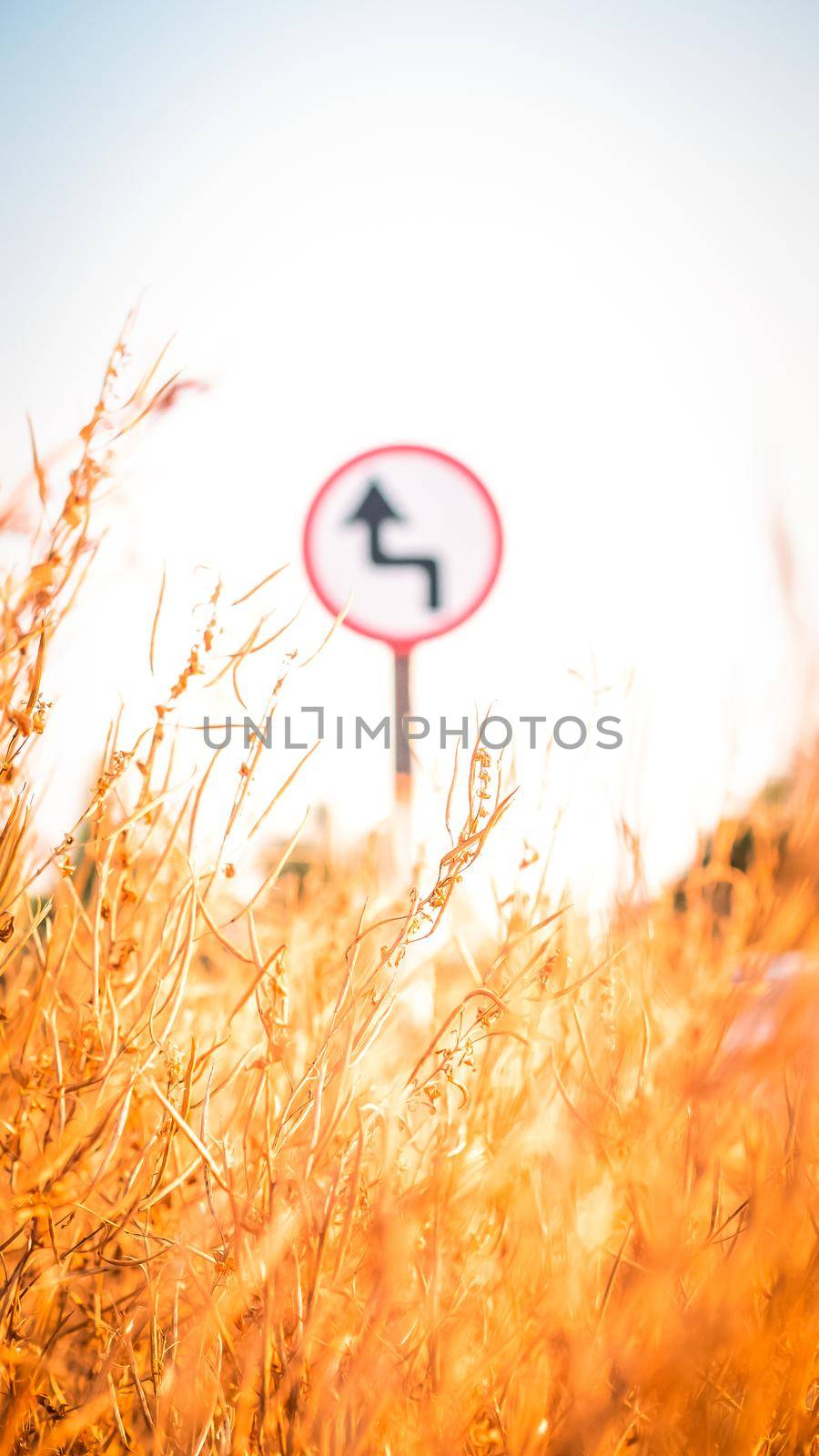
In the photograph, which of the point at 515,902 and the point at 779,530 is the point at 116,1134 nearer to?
the point at 515,902

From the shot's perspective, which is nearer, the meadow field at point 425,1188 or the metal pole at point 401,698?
the meadow field at point 425,1188

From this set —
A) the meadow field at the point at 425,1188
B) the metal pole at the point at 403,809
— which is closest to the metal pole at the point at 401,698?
the metal pole at the point at 403,809

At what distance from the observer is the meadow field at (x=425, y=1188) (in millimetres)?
674

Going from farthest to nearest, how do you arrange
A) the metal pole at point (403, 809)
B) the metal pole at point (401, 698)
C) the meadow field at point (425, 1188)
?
the metal pole at point (401, 698) < the metal pole at point (403, 809) < the meadow field at point (425, 1188)

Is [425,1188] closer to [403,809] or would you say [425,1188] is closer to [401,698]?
[403,809]

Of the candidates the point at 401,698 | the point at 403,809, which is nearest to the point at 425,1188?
the point at 403,809

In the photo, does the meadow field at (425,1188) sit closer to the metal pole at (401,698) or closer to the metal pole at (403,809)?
the metal pole at (403,809)

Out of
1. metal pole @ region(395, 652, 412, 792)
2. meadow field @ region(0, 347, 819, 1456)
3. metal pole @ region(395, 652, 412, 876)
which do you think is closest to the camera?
meadow field @ region(0, 347, 819, 1456)

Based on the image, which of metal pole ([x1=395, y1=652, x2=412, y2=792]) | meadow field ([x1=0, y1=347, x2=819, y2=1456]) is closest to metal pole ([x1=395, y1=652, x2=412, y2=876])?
metal pole ([x1=395, y1=652, x2=412, y2=792])

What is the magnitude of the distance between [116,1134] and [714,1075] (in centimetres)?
60

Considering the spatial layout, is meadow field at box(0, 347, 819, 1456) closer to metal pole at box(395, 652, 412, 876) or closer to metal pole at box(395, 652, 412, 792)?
metal pole at box(395, 652, 412, 876)

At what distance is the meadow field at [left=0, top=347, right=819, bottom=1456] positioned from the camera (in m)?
0.67

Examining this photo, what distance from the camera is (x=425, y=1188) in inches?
35.2

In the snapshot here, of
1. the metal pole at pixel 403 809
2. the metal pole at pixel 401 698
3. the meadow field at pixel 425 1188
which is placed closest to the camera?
the meadow field at pixel 425 1188
